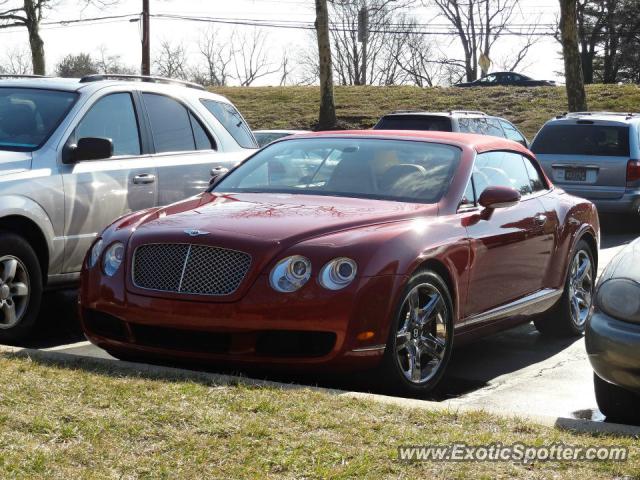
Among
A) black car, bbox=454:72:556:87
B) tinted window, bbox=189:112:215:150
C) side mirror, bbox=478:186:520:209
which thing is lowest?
side mirror, bbox=478:186:520:209

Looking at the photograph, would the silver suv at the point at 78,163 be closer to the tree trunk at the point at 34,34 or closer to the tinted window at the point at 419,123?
the tinted window at the point at 419,123

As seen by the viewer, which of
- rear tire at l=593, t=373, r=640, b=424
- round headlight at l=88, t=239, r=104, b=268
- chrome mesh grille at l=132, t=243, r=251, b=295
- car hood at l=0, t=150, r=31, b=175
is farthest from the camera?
car hood at l=0, t=150, r=31, b=175

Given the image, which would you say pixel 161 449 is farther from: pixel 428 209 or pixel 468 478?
pixel 428 209

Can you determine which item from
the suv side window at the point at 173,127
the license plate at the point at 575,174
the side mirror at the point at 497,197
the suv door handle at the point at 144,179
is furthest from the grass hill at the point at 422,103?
the side mirror at the point at 497,197

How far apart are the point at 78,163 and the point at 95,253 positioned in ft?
5.40

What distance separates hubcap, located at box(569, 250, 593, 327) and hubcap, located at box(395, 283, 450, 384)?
2299mm

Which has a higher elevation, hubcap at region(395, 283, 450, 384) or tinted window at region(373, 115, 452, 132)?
tinted window at region(373, 115, 452, 132)

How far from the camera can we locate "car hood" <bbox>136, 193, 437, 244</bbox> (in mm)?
6371

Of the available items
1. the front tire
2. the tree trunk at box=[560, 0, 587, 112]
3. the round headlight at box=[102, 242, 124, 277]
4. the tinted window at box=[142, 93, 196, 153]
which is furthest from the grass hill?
the round headlight at box=[102, 242, 124, 277]

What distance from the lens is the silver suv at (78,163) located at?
7.79 metres

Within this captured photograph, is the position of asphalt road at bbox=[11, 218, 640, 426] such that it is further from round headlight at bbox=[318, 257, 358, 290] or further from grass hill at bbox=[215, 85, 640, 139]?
grass hill at bbox=[215, 85, 640, 139]

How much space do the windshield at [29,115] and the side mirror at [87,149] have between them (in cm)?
23

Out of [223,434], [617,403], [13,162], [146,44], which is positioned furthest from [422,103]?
[223,434]

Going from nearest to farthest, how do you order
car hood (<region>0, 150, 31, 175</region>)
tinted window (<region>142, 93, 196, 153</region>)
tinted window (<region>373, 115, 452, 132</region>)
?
car hood (<region>0, 150, 31, 175</region>) → tinted window (<region>142, 93, 196, 153</region>) → tinted window (<region>373, 115, 452, 132</region>)
